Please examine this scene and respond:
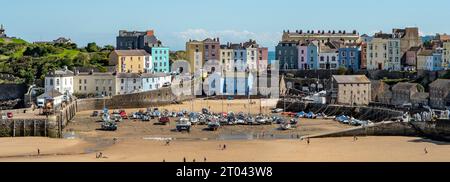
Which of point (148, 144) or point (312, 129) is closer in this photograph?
point (148, 144)

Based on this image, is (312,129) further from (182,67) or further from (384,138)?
(182,67)

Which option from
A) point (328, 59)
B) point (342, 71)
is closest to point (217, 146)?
point (342, 71)

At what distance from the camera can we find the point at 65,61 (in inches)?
2766

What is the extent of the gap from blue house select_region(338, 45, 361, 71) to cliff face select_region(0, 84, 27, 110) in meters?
32.4

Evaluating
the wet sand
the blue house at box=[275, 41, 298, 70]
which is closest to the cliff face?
the wet sand

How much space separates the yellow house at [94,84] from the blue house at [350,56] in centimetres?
2638

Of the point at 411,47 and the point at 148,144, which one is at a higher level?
the point at 411,47

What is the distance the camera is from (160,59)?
255 ft

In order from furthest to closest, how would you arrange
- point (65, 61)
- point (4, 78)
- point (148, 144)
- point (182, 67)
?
point (182, 67) → point (65, 61) → point (4, 78) → point (148, 144)

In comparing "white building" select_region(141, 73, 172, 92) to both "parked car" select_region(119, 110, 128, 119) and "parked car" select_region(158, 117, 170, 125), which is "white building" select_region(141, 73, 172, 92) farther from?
"parked car" select_region(158, 117, 170, 125)

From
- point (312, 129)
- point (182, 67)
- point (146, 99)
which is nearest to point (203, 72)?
point (182, 67)

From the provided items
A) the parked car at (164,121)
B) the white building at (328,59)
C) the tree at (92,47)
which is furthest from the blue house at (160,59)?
the parked car at (164,121)

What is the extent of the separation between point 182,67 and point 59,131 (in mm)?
45709

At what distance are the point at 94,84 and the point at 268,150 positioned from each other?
103ft
